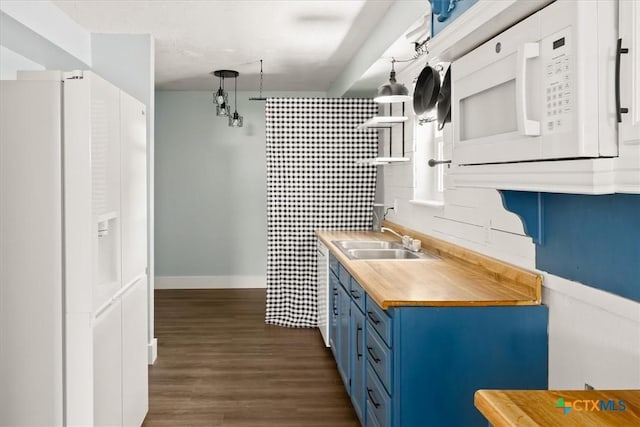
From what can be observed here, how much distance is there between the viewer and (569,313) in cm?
197

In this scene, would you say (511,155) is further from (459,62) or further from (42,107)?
(42,107)

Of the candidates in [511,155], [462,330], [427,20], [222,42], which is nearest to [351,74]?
[222,42]

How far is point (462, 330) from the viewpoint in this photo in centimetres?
212

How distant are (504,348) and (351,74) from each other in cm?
341

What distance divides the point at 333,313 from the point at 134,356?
5.44ft

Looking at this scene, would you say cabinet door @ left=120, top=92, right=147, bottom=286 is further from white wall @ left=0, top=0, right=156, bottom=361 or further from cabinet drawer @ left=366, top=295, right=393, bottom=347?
cabinet drawer @ left=366, top=295, right=393, bottom=347

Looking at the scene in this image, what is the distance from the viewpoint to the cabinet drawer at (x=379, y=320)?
7.11 ft

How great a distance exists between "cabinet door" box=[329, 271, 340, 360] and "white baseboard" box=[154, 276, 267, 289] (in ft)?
9.43

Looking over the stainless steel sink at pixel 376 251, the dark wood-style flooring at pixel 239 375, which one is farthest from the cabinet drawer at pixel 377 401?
the stainless steel sink at pixel 376 251

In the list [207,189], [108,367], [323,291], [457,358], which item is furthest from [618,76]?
[207,189]

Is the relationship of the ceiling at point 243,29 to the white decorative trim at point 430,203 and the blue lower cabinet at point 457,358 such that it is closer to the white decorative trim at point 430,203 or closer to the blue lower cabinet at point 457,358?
the white decorative trim at point 430,203

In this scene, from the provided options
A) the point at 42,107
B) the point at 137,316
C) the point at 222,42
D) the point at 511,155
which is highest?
the point at 222,42

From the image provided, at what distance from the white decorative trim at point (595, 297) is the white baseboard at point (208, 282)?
17.1 ft

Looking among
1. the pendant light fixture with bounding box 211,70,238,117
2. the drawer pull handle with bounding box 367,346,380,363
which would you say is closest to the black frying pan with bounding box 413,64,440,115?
the drawer pull handle with bounding box 367,346,380,363
